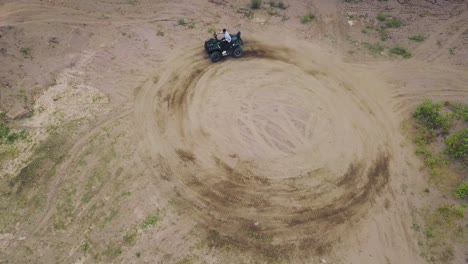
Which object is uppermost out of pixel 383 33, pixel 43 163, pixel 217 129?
pixel 383 33

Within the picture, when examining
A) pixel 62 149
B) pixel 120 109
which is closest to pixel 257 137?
pixel 120 109

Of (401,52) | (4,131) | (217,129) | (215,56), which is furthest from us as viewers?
(401,52)

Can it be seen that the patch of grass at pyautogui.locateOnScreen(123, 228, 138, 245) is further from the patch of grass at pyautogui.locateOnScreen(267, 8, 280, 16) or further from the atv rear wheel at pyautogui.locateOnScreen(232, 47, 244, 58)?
the patch of grass at pyautogui.locateOnScreen(267, 8, 280, 16)

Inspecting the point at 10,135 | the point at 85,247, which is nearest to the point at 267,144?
the point at 85,247

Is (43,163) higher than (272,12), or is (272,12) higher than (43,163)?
(272,12)

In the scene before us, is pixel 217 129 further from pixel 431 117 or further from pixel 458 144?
pixel 458 144

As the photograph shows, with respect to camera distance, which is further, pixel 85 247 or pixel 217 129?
pixel 217 129

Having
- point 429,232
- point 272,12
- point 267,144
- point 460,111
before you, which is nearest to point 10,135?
point 267,144

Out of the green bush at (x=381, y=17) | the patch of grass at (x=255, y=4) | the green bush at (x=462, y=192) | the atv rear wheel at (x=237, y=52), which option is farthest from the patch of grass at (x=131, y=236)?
the green bush at (x=381, y=17)

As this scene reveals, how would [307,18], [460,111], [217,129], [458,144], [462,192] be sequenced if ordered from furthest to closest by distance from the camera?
[307,18] → [460,111] → [217,129] → [458,144] → [462,192]
